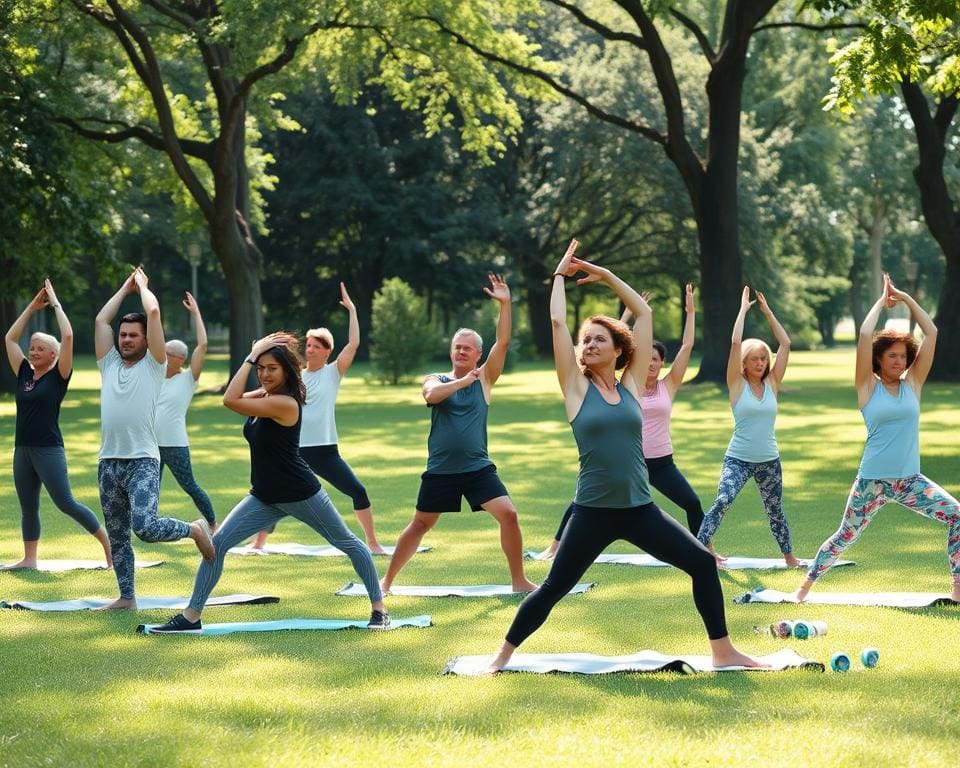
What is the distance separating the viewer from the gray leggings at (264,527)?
8.52 m

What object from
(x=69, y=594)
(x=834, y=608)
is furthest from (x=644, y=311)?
(x=69, y=594)

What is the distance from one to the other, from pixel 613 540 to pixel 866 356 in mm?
2921

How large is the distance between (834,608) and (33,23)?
1070 inches

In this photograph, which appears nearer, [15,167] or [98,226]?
[15,167]

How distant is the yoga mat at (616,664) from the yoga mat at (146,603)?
8.59 ft

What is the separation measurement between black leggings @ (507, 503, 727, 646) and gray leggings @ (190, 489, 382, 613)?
1.84 m

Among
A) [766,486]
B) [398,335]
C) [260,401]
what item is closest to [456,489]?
[260,401]

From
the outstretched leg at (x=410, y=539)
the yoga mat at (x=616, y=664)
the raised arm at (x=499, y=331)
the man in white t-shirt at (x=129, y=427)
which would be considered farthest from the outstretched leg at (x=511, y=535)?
the man in white t-shirt at (x=129, y=427)

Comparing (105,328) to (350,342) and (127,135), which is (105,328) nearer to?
(350,342)

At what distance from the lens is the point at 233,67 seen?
92.8ft

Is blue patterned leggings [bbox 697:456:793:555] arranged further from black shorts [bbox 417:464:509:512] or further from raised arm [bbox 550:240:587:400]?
raised arm [bbox 550:240:587:400]

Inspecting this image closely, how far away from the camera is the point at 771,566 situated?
11016mm

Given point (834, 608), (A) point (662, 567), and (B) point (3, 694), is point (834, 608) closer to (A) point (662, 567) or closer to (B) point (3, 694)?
(A) point (662, 567)

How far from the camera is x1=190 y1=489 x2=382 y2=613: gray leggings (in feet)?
27.9
